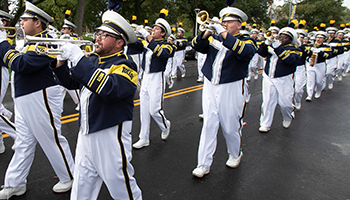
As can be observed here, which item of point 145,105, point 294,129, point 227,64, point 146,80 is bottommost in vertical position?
point 294,129

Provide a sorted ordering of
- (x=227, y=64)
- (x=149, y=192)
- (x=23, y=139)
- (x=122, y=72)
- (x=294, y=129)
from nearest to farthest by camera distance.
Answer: (x=122, y=72), (x=23, y=139), (x=149, y=192), (x=227, y=64), (x=294, y=129)

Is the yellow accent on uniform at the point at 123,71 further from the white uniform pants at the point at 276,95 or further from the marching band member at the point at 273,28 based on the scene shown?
the white uniform pants at the point at 276,95

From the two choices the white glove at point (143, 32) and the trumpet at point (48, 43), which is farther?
the white glove at point (143, 32)

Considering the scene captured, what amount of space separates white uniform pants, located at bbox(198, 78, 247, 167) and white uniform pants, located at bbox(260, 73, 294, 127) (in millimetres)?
2273

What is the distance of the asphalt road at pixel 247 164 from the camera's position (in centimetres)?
349

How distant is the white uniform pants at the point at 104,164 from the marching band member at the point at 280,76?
408 centimetres

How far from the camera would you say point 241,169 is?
4.11m

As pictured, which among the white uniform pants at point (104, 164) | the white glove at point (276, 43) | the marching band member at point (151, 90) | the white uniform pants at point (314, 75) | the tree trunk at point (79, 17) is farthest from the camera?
the tree trunk at point (79, 17)

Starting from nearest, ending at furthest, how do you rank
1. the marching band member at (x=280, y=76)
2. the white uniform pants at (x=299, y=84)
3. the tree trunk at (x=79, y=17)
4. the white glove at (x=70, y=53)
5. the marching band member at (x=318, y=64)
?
the white glove at (x=70, y=53), the marching band member at (x=280, y=76), the white uniform pants at (x=299, y=84), the marching band member at (x=318, y=64), the tree trunk at (x=79, y=17)

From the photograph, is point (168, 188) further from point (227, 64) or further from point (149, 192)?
point (227, 64)

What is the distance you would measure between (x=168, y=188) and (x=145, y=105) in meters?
1.78

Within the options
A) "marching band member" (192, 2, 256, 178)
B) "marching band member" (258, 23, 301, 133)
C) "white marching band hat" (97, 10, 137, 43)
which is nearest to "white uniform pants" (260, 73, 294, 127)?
"marching band member" (258, 23, 301, 133)

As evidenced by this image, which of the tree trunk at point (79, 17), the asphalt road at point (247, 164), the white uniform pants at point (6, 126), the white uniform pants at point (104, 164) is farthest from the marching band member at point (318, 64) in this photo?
the tree trunk at point (79, 17)

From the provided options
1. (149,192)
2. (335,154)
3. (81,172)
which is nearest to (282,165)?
(335,154)
